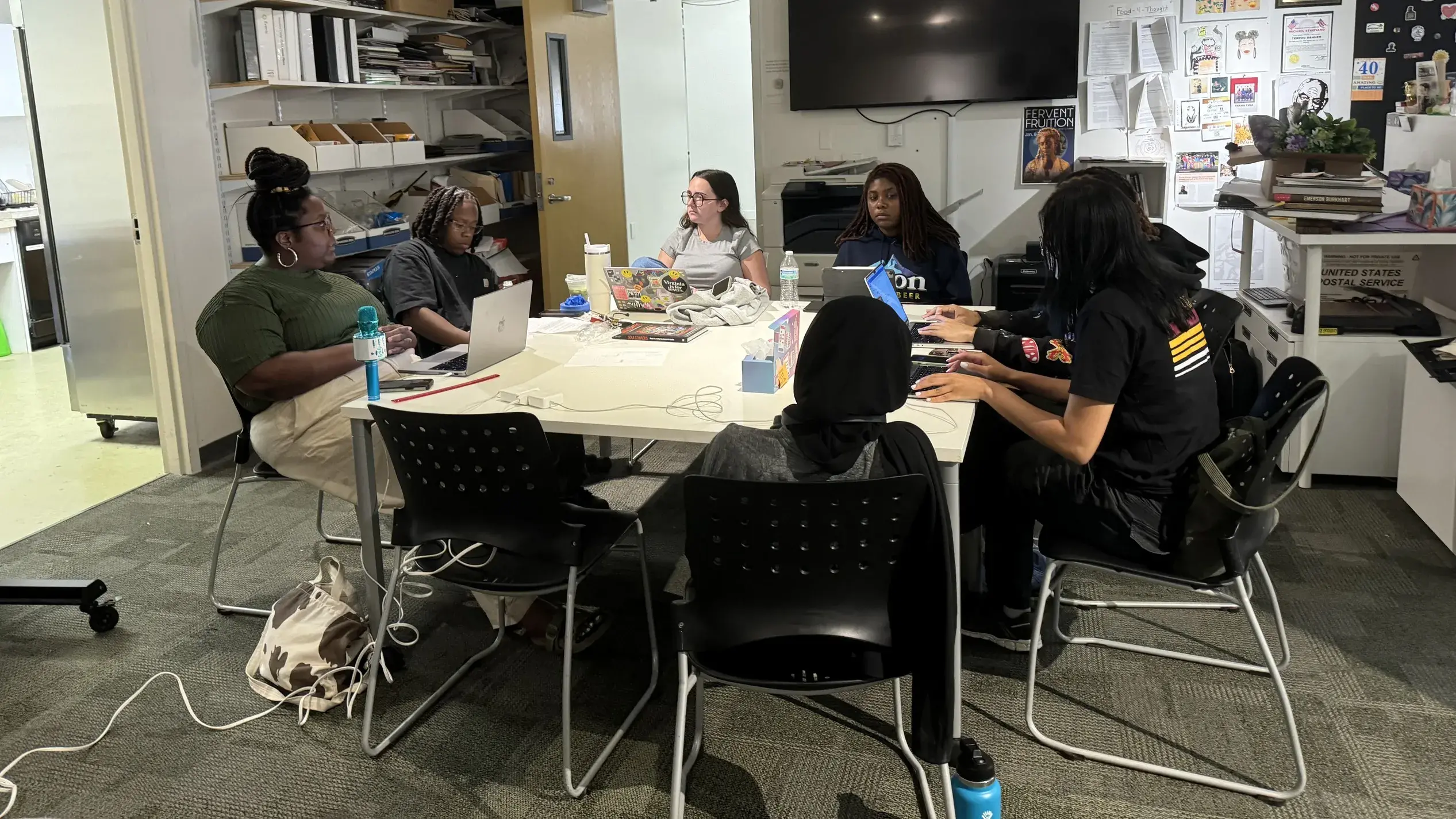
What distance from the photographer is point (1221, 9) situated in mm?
5070

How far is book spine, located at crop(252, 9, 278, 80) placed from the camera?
4.14 m

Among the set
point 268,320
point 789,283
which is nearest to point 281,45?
point 268,320

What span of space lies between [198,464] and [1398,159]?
4694mm

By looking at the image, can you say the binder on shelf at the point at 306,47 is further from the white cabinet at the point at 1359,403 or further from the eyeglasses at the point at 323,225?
the white cabinet at the point at 1359,403

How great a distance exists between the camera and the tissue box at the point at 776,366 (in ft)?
8.52

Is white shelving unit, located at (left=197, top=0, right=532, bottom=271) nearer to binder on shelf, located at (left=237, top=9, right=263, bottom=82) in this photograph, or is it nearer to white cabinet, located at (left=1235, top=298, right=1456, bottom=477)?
binder on shelf, located at (left=237, top=9, right=263, bottom=82)

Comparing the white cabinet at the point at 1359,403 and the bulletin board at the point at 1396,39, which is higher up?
the bulletin board at the point at 1396,39

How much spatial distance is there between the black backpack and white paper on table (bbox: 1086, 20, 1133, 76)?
6.01 feet

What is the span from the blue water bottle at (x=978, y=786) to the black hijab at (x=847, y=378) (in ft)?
1.77

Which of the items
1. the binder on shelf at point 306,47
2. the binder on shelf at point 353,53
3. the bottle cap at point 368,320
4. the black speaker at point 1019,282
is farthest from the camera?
the black speaker at point 1019,282

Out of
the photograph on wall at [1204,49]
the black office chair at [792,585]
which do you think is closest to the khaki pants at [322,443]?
the black office chair at [792,585]

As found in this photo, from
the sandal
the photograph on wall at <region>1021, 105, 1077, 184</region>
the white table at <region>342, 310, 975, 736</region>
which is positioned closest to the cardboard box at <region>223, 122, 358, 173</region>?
the white table at <region>342, 310, 975, 736</region>

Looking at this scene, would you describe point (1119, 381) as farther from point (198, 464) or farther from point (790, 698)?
point (198, 464)

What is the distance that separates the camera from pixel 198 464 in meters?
4.28
